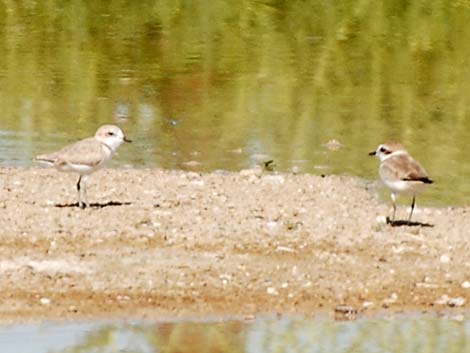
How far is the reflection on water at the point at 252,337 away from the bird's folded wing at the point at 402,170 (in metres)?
2.29

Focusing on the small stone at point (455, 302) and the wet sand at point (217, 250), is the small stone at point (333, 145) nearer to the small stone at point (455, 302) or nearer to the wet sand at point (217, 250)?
the wet sand at point (217, 250)

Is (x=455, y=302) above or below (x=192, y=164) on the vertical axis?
above

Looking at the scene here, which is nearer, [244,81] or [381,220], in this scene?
[381,220]

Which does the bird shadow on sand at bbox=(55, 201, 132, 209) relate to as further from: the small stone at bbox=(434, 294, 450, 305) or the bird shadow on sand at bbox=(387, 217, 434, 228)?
the small stone at bbox=(434, 294, 450, 305)

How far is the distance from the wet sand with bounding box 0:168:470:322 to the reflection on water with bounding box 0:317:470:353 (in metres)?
0.24

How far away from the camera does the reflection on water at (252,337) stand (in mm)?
9312

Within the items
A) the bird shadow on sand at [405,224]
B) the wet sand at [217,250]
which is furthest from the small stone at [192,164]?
the bird shadow on sand at [405,224]

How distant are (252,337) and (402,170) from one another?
10.3 ft

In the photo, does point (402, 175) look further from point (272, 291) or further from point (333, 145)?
point (333, 145)

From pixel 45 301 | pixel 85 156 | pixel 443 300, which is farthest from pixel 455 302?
pixel 85 156

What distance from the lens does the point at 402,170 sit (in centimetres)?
1231

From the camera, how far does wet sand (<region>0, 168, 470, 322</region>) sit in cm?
1034

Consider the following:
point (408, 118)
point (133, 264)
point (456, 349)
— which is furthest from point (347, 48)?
point (456, 349)

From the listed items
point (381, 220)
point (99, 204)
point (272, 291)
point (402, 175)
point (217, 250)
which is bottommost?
point (99, 204)
